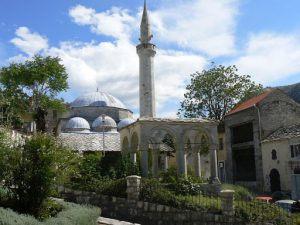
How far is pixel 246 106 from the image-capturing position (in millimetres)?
30422

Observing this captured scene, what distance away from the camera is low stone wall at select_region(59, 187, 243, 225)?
1397cm

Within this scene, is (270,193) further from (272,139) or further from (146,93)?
(146,93)

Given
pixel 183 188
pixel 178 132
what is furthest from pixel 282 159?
pixel 183 188

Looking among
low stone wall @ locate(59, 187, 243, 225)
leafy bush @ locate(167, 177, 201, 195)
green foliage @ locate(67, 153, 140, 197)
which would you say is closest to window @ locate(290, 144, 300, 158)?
leafy bush @ locate(167, 177, 201, 195)

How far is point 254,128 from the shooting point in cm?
2920

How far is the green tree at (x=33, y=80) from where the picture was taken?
26.8m

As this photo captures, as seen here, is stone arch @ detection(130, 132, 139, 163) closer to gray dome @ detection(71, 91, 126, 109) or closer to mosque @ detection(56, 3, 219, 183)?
Result: mosque @ detection(56, 3, 219, 183)

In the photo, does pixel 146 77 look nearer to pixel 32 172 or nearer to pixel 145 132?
pixel 145 132

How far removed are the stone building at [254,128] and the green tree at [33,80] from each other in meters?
14.3

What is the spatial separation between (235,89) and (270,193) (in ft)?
42.1

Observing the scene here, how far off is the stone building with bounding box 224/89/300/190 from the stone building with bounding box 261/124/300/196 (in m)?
0.82

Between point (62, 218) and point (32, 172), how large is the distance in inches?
66.2

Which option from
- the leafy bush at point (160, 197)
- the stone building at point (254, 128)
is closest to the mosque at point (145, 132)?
the stone building at point (254, 128)

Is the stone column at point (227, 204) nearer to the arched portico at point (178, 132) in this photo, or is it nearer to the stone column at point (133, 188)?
the stone column at point (133, 188)
